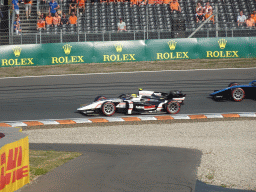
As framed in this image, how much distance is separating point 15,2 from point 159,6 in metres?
8.30

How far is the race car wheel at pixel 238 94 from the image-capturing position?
14.3m

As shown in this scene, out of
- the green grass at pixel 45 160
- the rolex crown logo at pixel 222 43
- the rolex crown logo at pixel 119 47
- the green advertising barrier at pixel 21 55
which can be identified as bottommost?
the green grass at pixel 45 160

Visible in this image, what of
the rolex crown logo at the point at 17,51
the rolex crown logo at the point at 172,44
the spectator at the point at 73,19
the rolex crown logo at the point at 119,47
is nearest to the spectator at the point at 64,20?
the spectator at the point at 73,19

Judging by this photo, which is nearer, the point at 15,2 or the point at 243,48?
the point at 243,48

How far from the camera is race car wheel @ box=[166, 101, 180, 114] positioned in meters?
13.3

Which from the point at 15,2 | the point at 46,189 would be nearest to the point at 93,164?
the point at 46,189

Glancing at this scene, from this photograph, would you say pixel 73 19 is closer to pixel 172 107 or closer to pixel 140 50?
pixel 140 50

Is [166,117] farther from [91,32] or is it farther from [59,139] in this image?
[91,32]

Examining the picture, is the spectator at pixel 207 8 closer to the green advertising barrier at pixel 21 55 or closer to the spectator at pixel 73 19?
the spectator at pixel 73 19

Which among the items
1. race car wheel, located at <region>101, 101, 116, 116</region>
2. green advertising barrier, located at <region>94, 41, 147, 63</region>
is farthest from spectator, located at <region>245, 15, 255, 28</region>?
race car wheel, located at <region>101, 101, 116, 116</region>

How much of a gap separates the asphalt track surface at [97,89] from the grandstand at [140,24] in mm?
2396

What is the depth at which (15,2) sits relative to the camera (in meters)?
22.4

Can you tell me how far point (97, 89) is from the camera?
16.0 metres

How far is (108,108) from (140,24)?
8.14 metres
